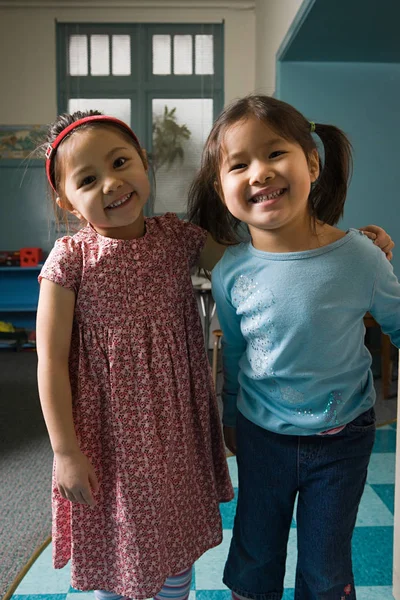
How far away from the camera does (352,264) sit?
0.92 meters

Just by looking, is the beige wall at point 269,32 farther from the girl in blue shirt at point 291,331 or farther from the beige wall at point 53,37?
the girl in blue shirt at point 291,331

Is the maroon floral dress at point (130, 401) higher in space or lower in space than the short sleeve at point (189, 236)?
lower

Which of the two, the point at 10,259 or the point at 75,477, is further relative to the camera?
the point at 10,259

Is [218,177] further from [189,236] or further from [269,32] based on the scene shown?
[269,32]

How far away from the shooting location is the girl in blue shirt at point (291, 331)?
912 millimetres

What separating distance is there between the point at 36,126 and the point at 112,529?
5.17 metres

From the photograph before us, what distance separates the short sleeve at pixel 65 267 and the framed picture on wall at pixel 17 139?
4943 millimetres

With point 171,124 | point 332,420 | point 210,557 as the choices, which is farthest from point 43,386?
point 171,124

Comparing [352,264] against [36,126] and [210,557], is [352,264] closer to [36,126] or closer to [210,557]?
[210,557]

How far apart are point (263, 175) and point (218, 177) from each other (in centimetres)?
14

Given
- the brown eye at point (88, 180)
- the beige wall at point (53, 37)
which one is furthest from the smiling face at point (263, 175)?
the beige wall at point (53, 37)

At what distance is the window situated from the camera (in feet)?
18.1

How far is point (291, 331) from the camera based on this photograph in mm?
930

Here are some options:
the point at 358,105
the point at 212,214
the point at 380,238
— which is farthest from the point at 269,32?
the point at 380,238
